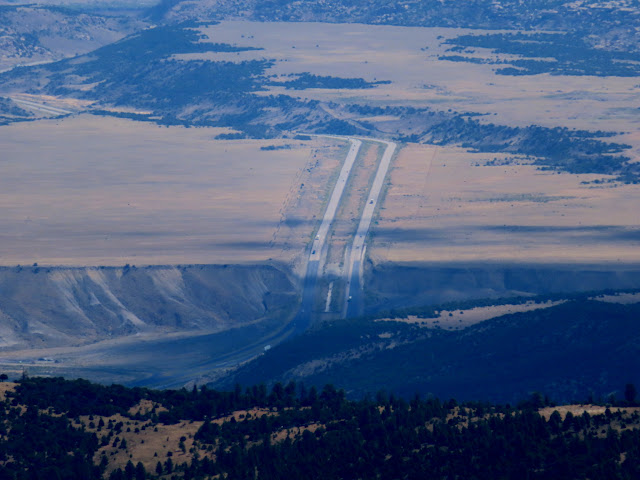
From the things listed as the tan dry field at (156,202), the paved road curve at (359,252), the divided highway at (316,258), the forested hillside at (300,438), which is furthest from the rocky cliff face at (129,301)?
the forested hillside at (300,438)

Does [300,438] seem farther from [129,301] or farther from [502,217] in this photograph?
[502,217]

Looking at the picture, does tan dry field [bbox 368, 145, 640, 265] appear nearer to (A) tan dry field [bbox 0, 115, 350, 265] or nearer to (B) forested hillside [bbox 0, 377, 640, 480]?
(A) tan dry field [bbox 0, 115, 350, 265]

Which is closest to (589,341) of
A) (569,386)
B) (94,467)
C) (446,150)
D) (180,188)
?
(569,386)

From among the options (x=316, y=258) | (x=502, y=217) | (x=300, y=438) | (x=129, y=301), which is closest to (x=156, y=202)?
(x=316, y=258)

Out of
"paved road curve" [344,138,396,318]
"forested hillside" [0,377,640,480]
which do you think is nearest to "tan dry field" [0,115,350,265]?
"paved road curve" [344,138,396,318]

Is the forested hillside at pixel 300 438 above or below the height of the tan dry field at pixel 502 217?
below

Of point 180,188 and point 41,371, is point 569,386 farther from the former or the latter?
point 180,188

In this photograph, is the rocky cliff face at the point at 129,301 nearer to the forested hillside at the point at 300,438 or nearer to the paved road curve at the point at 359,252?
the paved road curve at the point at 359,252
